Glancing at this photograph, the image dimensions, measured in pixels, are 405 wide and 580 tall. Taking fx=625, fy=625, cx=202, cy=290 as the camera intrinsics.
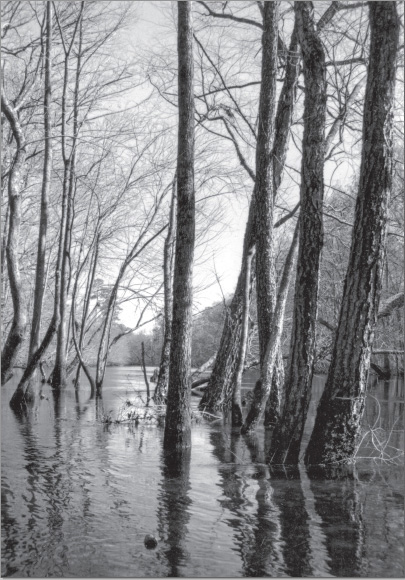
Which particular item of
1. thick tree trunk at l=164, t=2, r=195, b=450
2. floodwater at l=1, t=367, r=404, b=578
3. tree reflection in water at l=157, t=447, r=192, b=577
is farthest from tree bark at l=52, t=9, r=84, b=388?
tree reflection in water at l=157, t=447, r=192, b=577

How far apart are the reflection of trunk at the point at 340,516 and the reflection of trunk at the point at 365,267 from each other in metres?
0.22

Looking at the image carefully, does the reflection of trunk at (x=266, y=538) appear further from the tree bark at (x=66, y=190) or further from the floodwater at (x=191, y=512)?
the tree bark at (x=66, y=190)

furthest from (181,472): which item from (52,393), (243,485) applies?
(52,393)

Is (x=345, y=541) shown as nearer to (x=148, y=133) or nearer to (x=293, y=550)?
(x=293, y=550)

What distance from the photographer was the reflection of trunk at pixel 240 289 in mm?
10516

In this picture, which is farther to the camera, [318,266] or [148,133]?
[148,133]

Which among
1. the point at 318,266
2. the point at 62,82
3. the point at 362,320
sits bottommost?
the point at 362,320

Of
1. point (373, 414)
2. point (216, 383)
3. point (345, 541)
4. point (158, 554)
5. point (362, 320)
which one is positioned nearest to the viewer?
point (158, 554)

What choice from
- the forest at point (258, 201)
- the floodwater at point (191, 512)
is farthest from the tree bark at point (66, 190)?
the floodwater at point (191, 512)

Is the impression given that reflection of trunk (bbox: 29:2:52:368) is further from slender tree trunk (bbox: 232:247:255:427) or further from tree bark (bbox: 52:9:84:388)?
slender tree trunk (bbox: 232:247:255:427)

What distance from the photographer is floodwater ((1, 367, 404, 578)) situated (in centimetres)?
418

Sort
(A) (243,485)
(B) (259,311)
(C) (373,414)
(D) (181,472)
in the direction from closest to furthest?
1. (A) (243,485)
2. (D) (181,472)
3. (B) (259,311)
4. (C) (373,414)

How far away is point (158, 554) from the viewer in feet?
14.2

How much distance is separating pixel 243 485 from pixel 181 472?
0.82m
